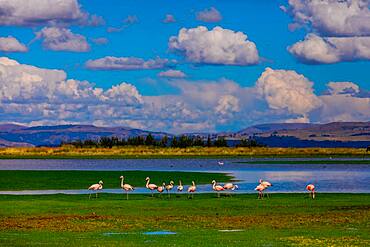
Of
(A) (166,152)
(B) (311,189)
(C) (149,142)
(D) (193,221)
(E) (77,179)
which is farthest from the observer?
(C) (149,142)

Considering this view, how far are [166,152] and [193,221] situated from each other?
133m

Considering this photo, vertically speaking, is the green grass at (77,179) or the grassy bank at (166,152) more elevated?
the grassy bank at (166,152)

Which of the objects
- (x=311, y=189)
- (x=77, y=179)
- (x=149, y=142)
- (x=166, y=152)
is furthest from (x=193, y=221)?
(x=149, y=142)

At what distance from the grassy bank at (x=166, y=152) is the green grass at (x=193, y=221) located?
109827 millimetres

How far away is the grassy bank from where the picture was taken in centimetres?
15988

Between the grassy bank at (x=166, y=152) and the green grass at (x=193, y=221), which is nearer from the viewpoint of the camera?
the green grass at (x=193, y=221)

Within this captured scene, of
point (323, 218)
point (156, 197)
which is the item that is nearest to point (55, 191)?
point (156, 197)

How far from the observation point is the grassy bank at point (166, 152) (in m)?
Result: 160

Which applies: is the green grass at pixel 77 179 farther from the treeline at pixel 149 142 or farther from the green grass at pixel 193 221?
the treeline at pixel 149 142

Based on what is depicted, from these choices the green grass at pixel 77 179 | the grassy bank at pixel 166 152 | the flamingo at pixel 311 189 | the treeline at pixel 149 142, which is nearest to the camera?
the flamingo at pixel 311 189

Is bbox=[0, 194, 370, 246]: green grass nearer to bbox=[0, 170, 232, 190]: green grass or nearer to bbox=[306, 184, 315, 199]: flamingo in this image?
bbox=[306, 184, 315, 199]: flamingo

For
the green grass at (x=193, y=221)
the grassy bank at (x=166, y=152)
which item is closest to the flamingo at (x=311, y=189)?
the green grass at (x=193, y=221)

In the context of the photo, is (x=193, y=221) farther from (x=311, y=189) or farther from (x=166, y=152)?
(x=166, y=152)

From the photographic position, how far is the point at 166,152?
168 m
